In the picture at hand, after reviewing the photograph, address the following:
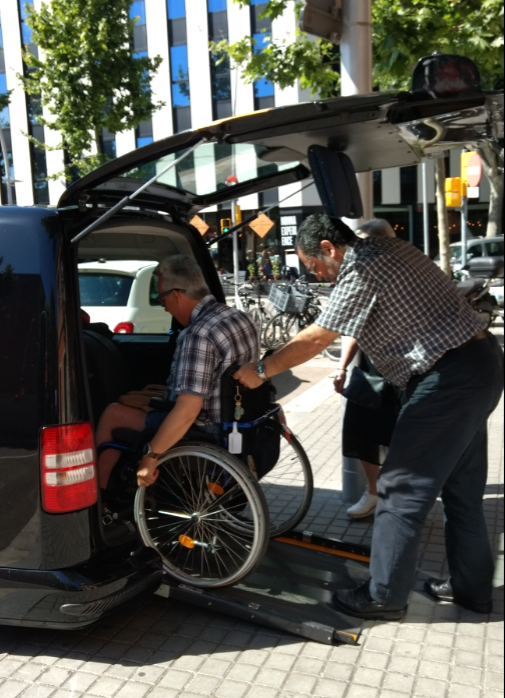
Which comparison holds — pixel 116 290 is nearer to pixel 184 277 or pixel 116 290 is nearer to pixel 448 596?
pixel 184 277

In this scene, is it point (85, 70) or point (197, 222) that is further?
point (85, 70)

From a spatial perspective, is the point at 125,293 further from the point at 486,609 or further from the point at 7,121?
the point at 7,121

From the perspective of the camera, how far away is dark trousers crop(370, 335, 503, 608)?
9.96 feet

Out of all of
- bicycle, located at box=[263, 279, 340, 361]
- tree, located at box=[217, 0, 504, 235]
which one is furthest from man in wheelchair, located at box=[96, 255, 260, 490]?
bicycle, located at box=[263, 279, 340, 361]

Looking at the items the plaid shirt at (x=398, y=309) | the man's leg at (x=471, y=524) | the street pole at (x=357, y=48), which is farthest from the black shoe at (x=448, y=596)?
the street pole at (x=357, y=48)

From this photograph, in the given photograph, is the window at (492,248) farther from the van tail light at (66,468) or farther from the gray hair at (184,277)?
the van tail light at (66,468)

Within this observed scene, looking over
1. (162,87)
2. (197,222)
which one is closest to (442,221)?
(197,222)

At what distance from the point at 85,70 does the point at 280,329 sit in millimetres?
9931

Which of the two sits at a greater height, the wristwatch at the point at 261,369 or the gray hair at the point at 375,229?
the gray hair at the point at 375,229

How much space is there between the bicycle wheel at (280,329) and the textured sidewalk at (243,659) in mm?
10102

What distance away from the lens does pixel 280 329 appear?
1399 cm

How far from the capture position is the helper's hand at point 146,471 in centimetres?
335

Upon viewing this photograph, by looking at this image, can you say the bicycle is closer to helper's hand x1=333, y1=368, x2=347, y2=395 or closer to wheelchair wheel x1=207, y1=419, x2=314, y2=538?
helper's hand x1=333, y1=368, x2=347, y2=395

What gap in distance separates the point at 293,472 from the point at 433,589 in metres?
1.10
